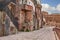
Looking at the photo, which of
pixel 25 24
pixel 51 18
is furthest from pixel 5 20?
pixel 51 18

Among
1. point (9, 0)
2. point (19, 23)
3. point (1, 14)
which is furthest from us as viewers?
point (19, 23)

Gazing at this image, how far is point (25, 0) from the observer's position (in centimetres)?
2058

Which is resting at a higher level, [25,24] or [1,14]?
[1,14]

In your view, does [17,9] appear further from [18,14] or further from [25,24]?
[25,24]

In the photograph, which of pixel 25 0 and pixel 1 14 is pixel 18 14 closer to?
pixel 25 0

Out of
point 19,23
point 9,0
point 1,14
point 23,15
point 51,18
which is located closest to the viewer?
point 1,14

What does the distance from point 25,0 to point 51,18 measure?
51.7 meters

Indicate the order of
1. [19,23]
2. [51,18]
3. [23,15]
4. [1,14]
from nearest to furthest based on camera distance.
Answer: [1,14], [19,23], [23,15], [51,18]

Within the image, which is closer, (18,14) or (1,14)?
(1,14)

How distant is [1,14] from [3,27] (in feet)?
3.50

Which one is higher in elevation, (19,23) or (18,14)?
(18,14)

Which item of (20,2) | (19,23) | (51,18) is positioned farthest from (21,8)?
(51,18)

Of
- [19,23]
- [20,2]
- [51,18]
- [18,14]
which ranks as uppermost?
[20,2]

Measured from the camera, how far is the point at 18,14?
59.2 ft
